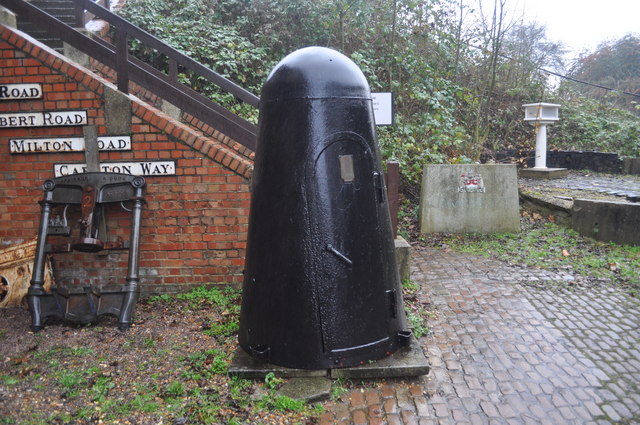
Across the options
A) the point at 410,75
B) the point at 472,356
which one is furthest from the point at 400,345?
the point at 410,75

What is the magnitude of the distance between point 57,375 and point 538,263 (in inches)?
215

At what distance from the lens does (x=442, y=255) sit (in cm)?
661

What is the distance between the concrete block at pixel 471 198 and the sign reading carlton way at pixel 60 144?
15.0 ft

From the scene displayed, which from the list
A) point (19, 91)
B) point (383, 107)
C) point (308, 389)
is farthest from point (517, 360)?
point (19, 91)

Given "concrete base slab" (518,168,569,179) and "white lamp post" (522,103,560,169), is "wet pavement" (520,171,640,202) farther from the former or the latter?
"white lamp post" (522,103,560,169)

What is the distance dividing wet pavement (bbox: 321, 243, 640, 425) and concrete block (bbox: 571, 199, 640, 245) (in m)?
1.79

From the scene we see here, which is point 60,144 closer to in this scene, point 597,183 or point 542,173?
point 597,183

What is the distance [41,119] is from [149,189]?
1.29 meters

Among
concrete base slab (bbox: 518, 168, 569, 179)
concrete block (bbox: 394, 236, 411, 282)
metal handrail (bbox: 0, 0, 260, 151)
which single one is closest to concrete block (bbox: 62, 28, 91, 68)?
metal handrail (bbox: 0, 0, 260, 151)

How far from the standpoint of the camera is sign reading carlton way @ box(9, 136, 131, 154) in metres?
4.80

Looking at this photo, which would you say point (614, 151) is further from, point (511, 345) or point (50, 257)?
point (50, 257)

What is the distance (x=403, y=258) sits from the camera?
532 centimetres

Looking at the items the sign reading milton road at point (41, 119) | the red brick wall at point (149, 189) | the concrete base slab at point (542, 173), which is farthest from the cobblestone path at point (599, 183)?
the sign reading milton road at point (41, 119)

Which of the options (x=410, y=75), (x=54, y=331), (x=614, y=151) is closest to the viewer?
(x=54, y=331)
